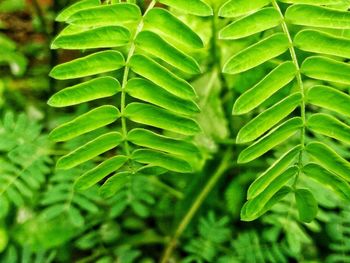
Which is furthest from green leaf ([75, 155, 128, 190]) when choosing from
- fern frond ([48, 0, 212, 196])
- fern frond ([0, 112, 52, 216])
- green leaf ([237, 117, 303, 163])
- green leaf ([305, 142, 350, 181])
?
fern frond ([0, 112, 52, 216])

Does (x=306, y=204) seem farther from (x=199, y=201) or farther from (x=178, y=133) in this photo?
→ (x=199, y=201)

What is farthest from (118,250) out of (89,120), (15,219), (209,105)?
(89,120)

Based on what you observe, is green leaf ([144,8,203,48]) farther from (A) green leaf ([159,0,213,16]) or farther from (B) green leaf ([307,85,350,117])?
(B) green leaf ([307,85,350,117])

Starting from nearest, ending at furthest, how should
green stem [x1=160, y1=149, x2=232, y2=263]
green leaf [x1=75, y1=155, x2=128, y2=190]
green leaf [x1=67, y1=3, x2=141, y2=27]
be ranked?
green leaf [x1=67, y1=3, x2=141, y2=27]
green leaf [x1=75, y1=155, x2=128, y2=190]
green stem [x1=160, y1=149, x2=232, y2=263]

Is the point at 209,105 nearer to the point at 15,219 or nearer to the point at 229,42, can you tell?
the point at 229,42

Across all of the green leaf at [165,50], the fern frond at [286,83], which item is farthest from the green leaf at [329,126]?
the green leaf at [165,50]

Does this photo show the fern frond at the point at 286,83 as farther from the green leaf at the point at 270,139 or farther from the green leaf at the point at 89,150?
the green leaf at the point at 89,150
